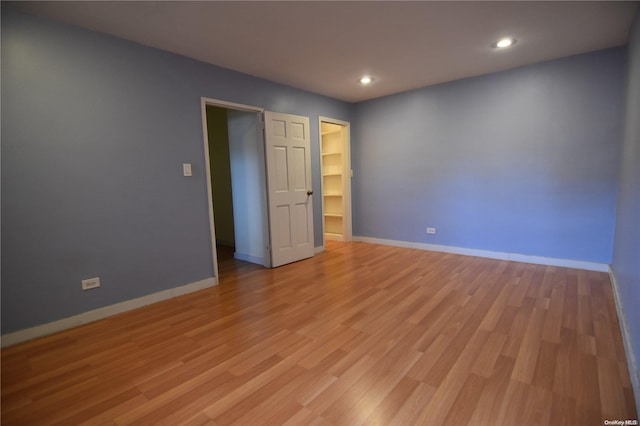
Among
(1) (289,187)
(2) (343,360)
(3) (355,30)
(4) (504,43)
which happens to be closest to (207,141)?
(1) (289,187)

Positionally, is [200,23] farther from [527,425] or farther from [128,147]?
[527,425]

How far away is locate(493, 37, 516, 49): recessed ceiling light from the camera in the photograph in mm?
2938

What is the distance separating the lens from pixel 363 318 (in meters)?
2.51

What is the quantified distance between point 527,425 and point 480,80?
4039mm

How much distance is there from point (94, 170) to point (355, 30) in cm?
261

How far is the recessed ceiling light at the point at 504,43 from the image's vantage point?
2938 millimetres

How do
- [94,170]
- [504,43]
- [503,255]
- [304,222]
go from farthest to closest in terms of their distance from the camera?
[304,222]
[503,255]
[504,43]
[94,170]

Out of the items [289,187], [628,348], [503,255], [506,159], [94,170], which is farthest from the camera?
[289,187]

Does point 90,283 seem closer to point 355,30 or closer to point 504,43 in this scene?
point 355,30

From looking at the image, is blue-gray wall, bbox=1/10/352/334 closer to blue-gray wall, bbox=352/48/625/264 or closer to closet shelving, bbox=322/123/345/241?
closet shelving, bbox=322/123/345/241

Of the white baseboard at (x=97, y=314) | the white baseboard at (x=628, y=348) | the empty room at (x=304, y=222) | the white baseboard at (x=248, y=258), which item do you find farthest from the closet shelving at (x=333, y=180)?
the white baseboard at (x=628, y=348)

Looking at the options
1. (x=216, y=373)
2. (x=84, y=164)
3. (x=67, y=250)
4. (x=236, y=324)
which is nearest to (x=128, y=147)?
(x=84, y=164)

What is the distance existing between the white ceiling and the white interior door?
0.73 meters

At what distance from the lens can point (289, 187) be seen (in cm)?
421
